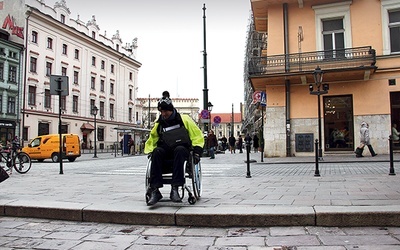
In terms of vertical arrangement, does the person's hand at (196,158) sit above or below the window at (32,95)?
below

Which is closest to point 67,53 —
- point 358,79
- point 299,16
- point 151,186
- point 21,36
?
point 21,36

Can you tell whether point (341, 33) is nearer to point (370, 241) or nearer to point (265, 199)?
point (265, 199)

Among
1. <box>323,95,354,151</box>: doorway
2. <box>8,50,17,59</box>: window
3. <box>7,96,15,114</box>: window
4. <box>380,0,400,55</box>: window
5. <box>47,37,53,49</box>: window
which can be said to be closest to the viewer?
<box>380,0,400,55</box>: window

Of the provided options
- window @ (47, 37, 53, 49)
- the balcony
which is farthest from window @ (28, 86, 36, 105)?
the balcony

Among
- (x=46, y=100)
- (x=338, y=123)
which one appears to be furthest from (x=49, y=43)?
(x=338, y=123)

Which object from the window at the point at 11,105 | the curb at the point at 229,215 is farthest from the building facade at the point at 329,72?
the window at the point at 11,105

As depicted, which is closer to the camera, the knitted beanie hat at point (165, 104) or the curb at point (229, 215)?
the curb at point (229, 215)

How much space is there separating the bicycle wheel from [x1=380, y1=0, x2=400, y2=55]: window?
17.0 metres

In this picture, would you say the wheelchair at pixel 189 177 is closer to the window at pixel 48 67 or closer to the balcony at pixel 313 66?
the balcony at pixel 313 66

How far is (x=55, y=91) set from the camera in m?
12.2

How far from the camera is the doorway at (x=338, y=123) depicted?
18031 mm

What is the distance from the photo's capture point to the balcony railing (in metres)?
17.1

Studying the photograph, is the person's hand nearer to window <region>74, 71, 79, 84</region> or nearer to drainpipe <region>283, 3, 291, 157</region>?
drainpipe <region>283, 3, 291, 157</region>

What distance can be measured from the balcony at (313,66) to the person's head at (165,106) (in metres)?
13.4
